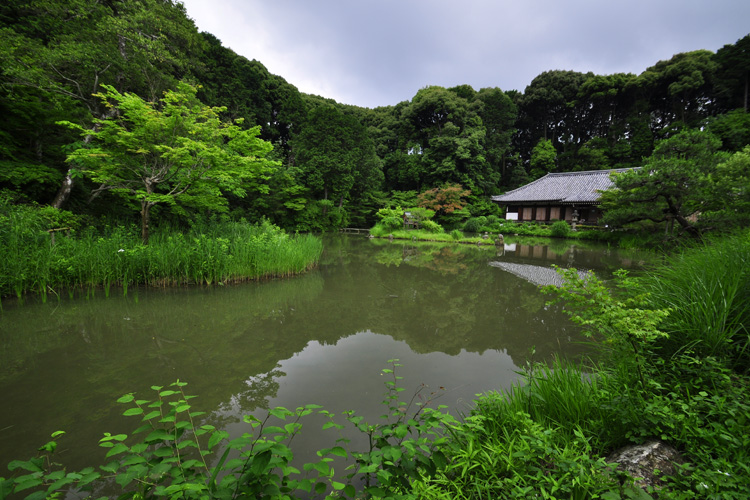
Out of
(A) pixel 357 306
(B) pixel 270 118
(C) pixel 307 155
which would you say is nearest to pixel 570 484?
(A) pixel 357 306

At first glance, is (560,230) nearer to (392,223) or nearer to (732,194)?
(392,223)

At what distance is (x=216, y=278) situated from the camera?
19.8 feet

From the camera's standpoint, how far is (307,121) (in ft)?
70.5

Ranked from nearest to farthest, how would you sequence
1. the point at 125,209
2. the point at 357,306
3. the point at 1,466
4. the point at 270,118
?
the point at 1,466 → the point at 357,306 → the point at 125,209 → the point at 270,118

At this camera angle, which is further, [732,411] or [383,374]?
[383,374]

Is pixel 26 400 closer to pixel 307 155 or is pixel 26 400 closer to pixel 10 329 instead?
pixel 10 329

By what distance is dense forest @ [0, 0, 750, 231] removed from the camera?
6.98 metres

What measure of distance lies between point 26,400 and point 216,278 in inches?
146

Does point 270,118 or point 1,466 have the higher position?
point 270,118

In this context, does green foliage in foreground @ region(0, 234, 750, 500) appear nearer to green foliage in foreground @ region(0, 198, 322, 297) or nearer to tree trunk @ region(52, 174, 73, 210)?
green foliage in foreground @ region(0, 198, 322, 297)

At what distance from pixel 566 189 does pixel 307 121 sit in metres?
18.3

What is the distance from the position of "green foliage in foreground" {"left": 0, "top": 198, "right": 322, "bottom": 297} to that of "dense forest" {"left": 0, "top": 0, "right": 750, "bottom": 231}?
122cm

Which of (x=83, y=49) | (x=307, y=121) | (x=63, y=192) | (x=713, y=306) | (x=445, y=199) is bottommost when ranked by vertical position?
(x=713, y=306)

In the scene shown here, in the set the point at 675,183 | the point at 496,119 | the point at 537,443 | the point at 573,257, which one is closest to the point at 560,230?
the point at 573,257
